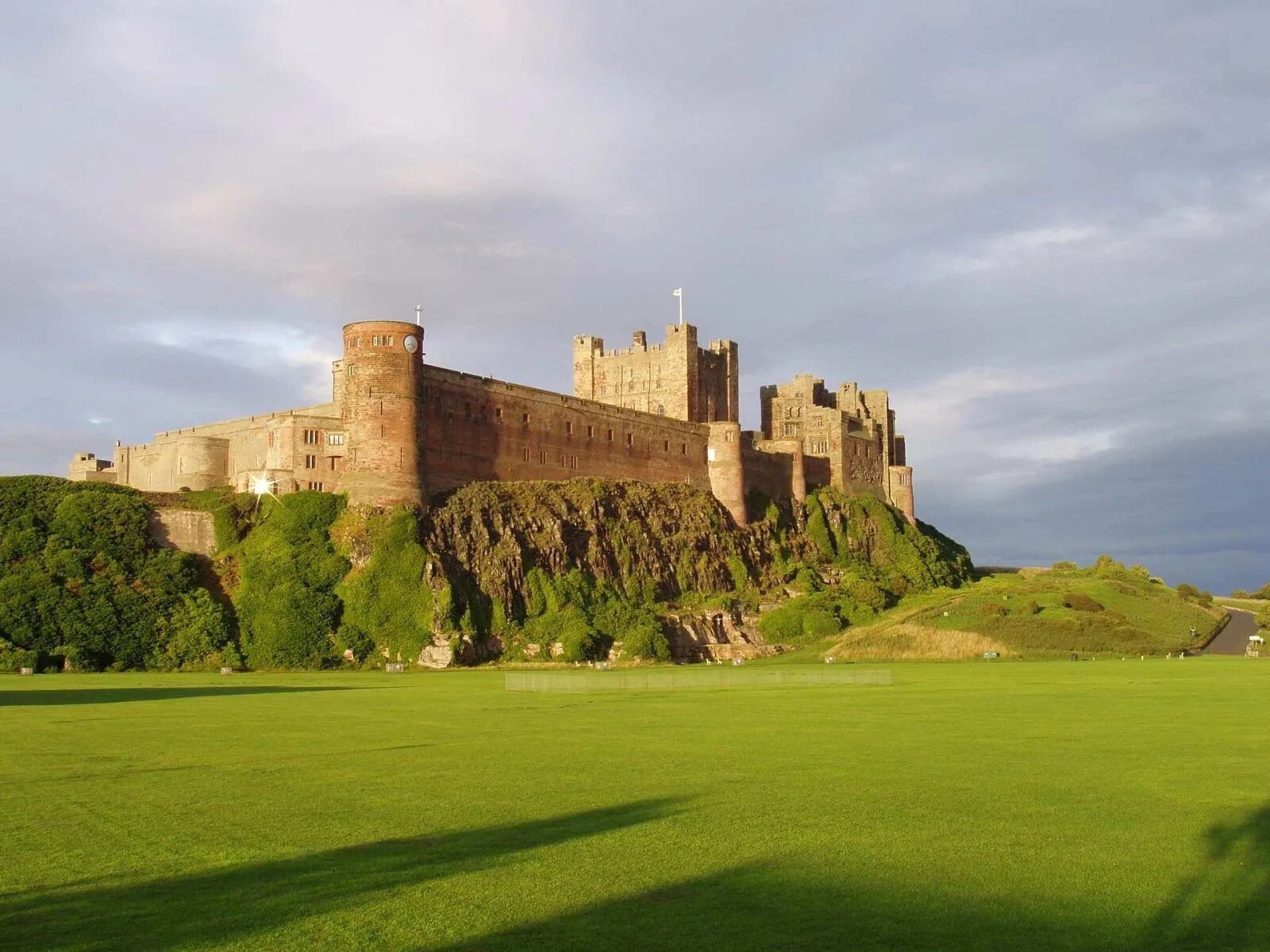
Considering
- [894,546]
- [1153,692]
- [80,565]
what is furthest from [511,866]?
[894,546]

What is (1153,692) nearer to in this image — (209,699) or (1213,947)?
(209,699)

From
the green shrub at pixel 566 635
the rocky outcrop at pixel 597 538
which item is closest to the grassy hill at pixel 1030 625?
the rocky outcrop at pixel 597 538

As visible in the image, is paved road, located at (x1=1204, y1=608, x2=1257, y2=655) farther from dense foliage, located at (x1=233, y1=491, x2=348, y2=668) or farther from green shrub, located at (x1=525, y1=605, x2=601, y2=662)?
dense foliage, located at (x1=233, y1=491, x2=348, y2=668)

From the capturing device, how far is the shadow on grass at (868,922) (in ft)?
33.3

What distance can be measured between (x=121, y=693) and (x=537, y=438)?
45898 mm

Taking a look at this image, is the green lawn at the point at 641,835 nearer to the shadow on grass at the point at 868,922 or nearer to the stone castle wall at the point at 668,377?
the shadow on grass at the point at 868,922

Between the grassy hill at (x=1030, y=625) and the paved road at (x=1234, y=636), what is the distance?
85 cm

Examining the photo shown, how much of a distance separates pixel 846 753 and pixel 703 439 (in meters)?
77.9

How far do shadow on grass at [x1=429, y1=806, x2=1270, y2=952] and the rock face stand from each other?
66.0 meters

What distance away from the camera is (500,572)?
75.4m

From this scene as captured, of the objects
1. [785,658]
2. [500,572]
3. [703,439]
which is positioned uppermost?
[703,439]

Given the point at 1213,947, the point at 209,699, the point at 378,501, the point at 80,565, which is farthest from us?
the point at 378,501

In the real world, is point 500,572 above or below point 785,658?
above

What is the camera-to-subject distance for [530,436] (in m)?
85.4
